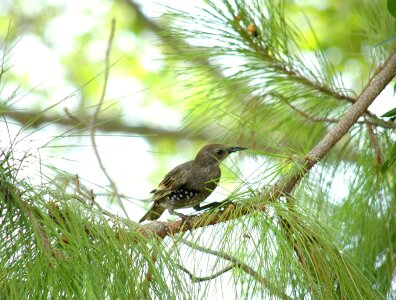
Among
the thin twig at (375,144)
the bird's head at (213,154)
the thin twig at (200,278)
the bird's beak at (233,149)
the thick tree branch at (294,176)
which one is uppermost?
the bird's head at (213,154)

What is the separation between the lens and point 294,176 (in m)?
2.06

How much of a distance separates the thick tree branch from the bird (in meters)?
0.91

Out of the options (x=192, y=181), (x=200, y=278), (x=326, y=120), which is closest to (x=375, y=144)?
(x=326, y=120)

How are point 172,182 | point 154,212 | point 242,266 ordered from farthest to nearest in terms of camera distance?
1. point 154,212
2. point 172,182
3. point 242,266

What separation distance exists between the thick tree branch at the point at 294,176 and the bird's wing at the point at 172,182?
1.01 m

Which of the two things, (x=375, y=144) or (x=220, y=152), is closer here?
(x=375, y=144)

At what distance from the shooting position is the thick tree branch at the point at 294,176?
2.01 m

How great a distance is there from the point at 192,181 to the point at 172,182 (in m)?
0.11

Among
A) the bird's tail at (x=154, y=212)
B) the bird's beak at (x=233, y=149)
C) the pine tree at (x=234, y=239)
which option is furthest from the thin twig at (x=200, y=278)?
the bird's tail at (x=154, y=212)

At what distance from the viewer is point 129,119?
6.22 meters

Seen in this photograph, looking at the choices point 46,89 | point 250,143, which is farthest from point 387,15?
point 46,89

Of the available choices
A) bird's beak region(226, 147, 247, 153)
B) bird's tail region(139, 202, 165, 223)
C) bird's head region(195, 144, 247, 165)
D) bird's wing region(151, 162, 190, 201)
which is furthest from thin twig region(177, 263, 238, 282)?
bird's tail region(139, 202, 165, 223)

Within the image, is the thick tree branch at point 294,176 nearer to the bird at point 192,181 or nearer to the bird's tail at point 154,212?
the bird at point 192,181

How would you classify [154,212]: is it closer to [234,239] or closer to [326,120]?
[326,120]
